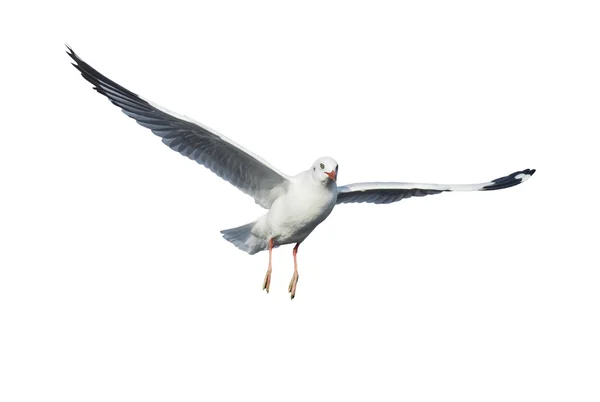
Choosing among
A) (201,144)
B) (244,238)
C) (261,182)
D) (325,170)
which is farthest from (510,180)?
(201,144)

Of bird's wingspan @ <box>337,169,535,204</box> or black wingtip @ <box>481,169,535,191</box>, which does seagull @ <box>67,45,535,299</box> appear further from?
black wingtip @ <box>481,169,535,191</box>

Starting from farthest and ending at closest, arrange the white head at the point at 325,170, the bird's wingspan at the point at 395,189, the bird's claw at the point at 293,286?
the bird's wingspan at the point at 395,189, the bird's claw at the point at 293,286, the white head at the point at 325,170

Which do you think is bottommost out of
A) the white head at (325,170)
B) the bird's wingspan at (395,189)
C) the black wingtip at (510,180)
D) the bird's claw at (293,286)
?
the bird's claw at (293,286)

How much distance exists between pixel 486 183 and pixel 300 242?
214 cm

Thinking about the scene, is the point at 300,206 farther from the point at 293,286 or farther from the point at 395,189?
the point at 395,189

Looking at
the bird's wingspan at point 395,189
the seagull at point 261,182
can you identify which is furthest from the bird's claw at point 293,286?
the bird's wingspan at point 395,189

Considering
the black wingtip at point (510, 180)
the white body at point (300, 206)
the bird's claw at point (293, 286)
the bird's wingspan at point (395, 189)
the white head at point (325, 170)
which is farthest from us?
the black wingtip at point (510, 180)

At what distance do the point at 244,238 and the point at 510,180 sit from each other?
2.96 metres

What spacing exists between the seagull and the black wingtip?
41 centimetres

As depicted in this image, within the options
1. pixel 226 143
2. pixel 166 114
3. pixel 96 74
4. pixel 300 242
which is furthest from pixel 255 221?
pixel 96 74

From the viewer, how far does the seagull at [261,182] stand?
7.35 m

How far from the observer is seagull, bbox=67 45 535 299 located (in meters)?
7.35

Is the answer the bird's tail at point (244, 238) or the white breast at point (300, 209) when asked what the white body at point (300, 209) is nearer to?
the white breast at point (300, 209)

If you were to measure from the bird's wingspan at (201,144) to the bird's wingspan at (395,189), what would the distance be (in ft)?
2.50
